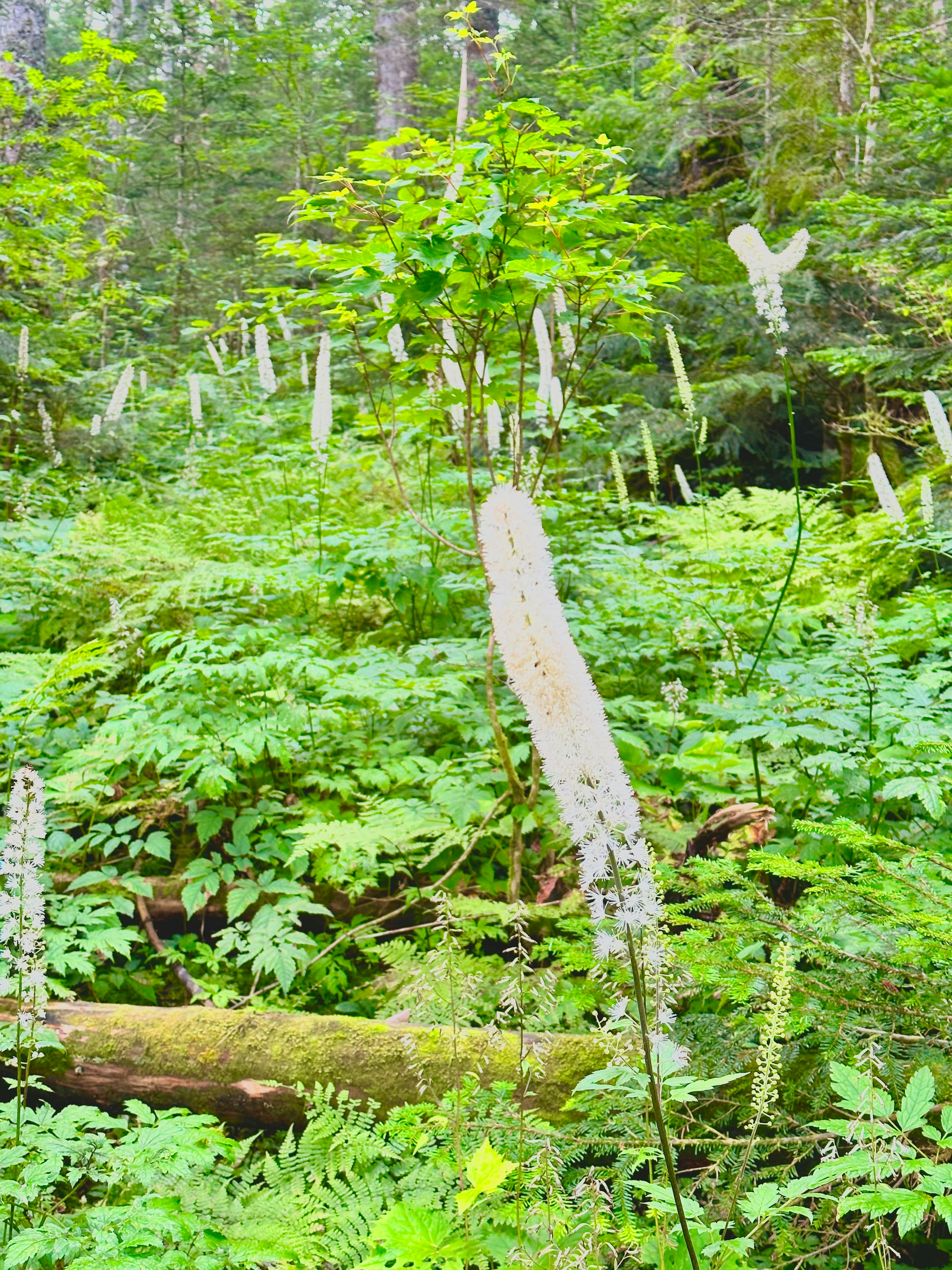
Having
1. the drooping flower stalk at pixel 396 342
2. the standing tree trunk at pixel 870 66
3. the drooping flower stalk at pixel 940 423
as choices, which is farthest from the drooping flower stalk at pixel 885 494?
the standing tree trunk at pixel 870 66

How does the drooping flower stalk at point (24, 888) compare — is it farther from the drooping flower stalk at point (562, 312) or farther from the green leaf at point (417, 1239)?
the drooping flower stalk at point (562, 312)

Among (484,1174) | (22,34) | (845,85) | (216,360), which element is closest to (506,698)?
(484,1174)

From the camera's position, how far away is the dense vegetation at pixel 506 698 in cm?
185

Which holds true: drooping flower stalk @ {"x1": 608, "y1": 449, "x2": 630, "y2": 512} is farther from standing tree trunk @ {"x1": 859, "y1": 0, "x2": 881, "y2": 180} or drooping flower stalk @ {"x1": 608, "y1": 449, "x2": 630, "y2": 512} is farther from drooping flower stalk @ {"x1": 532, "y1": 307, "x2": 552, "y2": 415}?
standing tree trunk @ {"x1": 859, "y1": 0, "x2": 881, "y2": 180}

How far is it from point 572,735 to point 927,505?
3.58 m

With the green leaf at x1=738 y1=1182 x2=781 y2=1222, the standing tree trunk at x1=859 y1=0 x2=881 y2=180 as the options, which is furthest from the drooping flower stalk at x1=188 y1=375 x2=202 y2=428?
the green leaf at x1=738 y1=1182 x2=781 y2=1222

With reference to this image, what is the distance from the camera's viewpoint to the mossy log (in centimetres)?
256

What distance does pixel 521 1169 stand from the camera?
1744 millimetres

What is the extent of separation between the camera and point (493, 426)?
4.90m

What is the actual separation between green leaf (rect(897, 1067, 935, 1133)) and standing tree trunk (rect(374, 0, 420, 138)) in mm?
12602

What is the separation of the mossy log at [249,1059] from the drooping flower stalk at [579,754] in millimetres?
1430

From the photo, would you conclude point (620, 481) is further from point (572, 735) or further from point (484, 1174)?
point (484, 1174)

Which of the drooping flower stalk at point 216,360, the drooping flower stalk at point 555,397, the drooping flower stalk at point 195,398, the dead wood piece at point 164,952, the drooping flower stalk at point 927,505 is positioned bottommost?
the dead wood piece at point 164,952

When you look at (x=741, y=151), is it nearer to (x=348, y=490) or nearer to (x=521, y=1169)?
(x=348, y=490)
